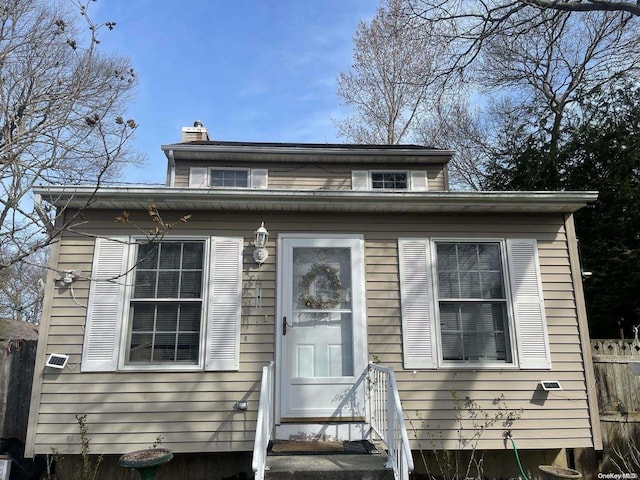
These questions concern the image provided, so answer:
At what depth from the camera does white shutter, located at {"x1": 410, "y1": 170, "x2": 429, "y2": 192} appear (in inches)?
339

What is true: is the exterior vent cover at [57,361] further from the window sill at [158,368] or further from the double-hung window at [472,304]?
the double-hung window at [472,304]

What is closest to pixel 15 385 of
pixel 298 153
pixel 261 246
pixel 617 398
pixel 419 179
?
pixel 261 246

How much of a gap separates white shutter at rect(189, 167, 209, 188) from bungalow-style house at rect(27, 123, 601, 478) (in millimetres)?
3562

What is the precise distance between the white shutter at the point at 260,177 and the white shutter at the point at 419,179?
289 centimetres

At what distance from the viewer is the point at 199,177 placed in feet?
27.8

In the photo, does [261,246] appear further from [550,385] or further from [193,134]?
[193,134]

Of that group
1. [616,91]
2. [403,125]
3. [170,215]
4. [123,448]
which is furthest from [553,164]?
[123,448]

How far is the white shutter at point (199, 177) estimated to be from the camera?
8.44 meters

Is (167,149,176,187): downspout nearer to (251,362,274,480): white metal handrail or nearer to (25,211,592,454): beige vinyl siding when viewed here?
(25,211,592,454): beige vinyl siding

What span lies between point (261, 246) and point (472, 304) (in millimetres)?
2519

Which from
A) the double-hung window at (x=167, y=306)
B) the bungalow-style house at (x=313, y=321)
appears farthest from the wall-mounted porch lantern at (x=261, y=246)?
the double-hung window at (x=167, y=306)

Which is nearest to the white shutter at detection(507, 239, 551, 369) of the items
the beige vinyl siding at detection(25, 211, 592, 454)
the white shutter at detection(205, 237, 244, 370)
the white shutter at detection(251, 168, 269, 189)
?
the beige vinyl siding at detection(25, 211, 592, 454)

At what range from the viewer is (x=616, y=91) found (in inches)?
479

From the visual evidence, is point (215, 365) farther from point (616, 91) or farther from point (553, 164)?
point (616, 91)
